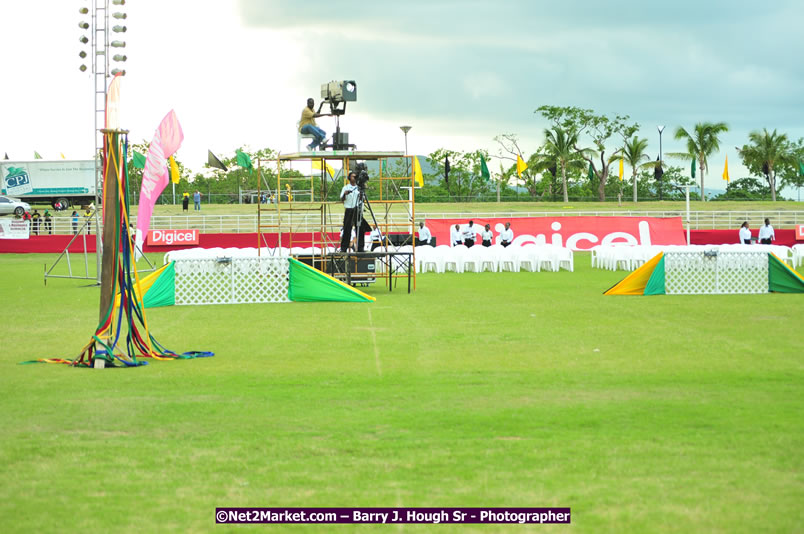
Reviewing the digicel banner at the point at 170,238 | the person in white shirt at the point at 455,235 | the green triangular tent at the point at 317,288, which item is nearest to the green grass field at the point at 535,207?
the digicel banner at the point at 170,238

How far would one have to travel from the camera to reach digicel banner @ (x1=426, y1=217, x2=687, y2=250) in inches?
1459

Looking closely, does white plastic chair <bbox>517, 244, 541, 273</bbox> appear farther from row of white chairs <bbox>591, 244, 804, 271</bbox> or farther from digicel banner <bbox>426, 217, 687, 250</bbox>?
digicel banner <bbox>426, 217, 687, 250</bbox>

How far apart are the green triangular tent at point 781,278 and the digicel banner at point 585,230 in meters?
17.1

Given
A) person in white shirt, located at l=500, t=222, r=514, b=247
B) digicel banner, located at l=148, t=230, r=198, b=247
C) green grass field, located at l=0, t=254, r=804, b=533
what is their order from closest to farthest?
green grass field, located at l=0, t=254, r=804, b=533 < person in white shirt, located at l=500, t=222, r=514, b=247 < digicel banner, located at l=148, t=230, r=198, b=247

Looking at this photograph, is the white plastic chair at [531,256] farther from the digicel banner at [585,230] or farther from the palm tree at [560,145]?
the palm tree at [560,145]

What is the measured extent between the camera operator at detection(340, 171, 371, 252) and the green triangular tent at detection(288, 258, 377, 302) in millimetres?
2080

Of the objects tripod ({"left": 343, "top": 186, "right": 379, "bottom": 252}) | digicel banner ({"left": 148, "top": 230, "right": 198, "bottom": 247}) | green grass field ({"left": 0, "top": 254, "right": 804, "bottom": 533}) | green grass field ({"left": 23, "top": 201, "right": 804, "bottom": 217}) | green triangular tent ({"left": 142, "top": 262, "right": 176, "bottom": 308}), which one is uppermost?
green grass field ({"left": 23, "top": 201, "right": 804, "bottom": 217})

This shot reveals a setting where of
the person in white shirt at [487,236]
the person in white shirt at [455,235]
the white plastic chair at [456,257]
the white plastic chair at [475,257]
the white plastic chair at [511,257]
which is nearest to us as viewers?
the white plastic chair at [475,257]

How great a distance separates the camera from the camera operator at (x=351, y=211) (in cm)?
1925

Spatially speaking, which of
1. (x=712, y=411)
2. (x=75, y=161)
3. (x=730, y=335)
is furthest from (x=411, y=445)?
(x=75, y=161)

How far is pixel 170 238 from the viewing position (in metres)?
42.8

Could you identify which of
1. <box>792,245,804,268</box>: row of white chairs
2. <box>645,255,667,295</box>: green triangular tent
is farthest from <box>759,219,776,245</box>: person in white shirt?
<box>645,255,667,295</box>: green triangular tent

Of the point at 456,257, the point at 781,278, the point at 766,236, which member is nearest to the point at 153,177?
the point at 781,278

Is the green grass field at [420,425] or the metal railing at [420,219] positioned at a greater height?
the metal railing at [420,219]
